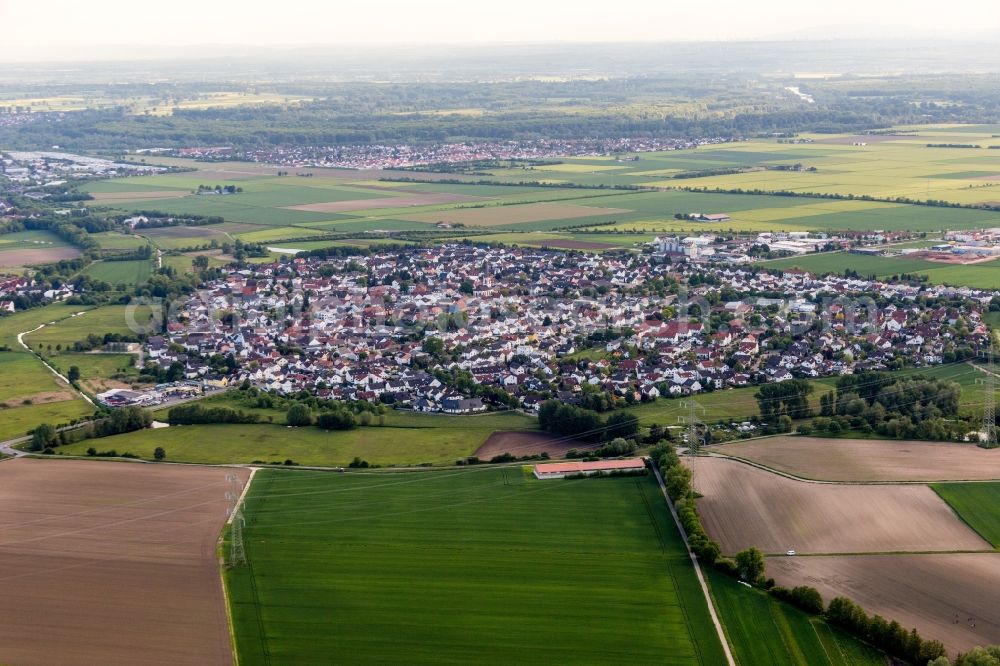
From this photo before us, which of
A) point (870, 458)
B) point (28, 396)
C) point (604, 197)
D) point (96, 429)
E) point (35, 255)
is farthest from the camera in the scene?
point (604, 197)

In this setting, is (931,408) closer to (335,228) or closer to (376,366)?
(376,366)

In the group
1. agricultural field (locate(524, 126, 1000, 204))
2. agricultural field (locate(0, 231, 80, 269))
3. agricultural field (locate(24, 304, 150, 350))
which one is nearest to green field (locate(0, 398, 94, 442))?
agricultural field (locate(24, 304, 150, 350))

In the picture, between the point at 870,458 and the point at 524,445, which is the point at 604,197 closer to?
the point at 524,445

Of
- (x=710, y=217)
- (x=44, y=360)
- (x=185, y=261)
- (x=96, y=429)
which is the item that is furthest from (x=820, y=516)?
(x=710, y=217)

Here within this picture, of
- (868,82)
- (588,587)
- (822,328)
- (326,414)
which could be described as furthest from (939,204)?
(868,82)

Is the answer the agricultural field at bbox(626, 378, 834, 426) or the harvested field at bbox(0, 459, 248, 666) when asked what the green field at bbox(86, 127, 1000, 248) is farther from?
the harvested field at bbox(0, 459, 248, 666)

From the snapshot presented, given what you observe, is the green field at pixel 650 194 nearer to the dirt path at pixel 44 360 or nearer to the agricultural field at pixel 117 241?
the agricultural field at pixel 117 241
